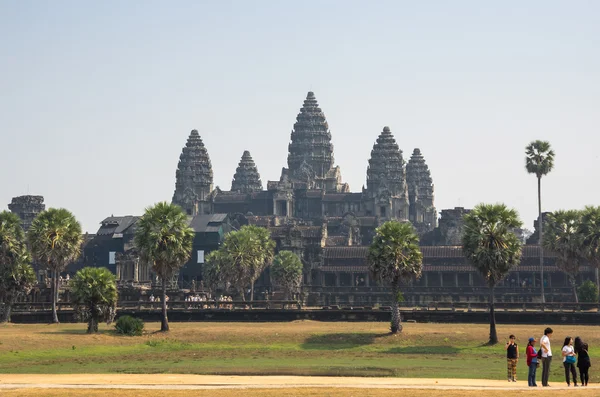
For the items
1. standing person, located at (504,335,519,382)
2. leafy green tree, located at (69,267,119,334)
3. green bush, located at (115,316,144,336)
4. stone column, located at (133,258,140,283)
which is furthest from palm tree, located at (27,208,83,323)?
standing person, located at (504,335,519,382)

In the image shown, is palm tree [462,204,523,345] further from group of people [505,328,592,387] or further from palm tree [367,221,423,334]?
group of people [505,328,592,387]

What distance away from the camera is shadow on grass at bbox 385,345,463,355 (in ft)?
260

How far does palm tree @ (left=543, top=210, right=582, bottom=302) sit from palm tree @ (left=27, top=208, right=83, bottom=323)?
143 ft

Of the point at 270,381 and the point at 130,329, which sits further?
the point at 130,329

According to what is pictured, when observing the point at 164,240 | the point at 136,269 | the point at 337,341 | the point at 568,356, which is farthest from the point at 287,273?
the point at 568,356

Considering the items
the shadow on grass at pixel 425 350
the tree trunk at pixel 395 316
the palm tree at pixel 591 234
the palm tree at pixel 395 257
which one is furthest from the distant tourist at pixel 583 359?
the palm tree at pixel 591 234

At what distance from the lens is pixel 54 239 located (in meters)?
98.4

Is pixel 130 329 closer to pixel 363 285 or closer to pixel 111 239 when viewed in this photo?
pixel 363 285

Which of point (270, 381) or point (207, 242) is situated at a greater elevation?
point (207, 242)

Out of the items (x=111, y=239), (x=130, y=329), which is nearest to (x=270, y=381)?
(x=130, y=329)

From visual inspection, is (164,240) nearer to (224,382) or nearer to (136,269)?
(224,382)

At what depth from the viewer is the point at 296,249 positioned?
16925cm

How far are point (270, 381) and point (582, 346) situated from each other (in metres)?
14.2

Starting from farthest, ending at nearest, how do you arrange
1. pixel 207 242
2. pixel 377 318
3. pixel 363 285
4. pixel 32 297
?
pixel 207 242 < pixel 363 285 < pixel 32 297 < pixel 377 318
